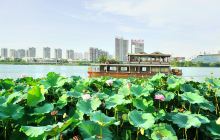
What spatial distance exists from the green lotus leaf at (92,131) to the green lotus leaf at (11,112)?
500 mm

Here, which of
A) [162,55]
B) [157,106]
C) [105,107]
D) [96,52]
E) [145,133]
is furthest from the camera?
[96,52]

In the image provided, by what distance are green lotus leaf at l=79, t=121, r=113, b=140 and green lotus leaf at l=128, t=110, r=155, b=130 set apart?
0.23m

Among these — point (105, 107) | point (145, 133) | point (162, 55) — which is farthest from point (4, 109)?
point (162, 55)

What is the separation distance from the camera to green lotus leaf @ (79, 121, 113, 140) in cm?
171

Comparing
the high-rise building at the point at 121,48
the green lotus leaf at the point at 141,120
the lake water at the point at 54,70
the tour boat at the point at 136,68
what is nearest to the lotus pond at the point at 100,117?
the green lotus leaf at the point at 141,120

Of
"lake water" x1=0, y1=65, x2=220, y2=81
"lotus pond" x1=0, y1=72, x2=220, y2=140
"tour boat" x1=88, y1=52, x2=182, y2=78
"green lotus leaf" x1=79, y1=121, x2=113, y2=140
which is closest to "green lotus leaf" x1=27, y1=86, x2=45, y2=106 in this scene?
"lotus pond" x1=0, y1=72, x2=220, y2=140

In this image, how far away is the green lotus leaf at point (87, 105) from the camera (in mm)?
2135

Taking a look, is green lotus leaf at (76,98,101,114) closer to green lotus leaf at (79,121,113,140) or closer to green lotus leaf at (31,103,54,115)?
green lotus leaf at (31,103,54,115)

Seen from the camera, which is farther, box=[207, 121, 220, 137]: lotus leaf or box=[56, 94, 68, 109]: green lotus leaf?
box=[56, 94, 68, 109]: green lotus leaf

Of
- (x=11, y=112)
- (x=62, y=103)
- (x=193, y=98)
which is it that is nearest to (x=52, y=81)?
(x=62, y=103)

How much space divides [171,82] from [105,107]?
3.06 feet

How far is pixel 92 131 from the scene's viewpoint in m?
1.73

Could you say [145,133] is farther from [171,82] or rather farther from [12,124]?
[171,82]

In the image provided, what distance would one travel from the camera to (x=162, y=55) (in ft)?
103
